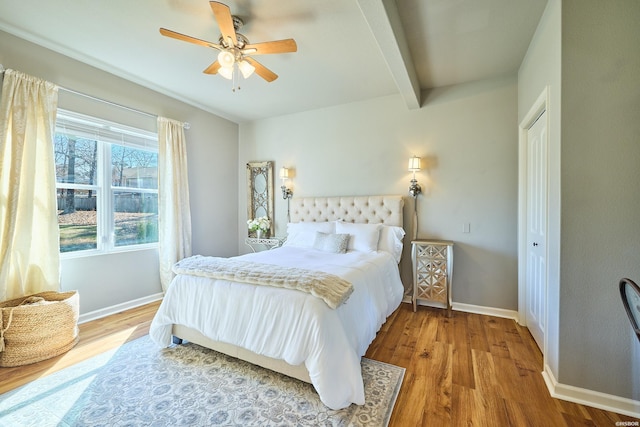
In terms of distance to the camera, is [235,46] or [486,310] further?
[486,310]

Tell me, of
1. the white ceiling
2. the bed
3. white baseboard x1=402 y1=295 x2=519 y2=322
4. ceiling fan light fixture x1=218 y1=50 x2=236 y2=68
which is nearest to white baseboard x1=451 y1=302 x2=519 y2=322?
white baseboard x1=402 y1=295 x2=519 y2=322

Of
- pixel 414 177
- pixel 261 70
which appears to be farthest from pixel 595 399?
pixel 261 70

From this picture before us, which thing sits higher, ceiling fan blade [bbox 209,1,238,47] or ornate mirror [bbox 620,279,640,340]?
ceiling fan blade [bbox 209,1,238,47]

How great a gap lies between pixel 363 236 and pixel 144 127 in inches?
124

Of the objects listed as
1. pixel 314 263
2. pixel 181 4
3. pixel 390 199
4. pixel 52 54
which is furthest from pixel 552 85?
pixel 52 54

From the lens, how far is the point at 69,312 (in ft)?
7.68

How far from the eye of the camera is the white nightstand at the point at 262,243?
14.1ft

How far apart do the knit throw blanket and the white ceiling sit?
1.80 meters

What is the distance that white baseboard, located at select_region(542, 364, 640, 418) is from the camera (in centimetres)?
156

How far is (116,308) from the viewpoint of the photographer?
313 cm

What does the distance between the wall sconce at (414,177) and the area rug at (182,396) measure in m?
2.08

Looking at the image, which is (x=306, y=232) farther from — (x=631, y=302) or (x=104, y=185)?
(x=631, y=302)

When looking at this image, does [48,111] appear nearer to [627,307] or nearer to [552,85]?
[552,85]

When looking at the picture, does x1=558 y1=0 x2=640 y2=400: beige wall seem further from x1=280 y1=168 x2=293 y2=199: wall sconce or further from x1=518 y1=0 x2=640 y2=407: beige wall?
x1=280 y1=168 x2=293 y2=199: wall sconce
